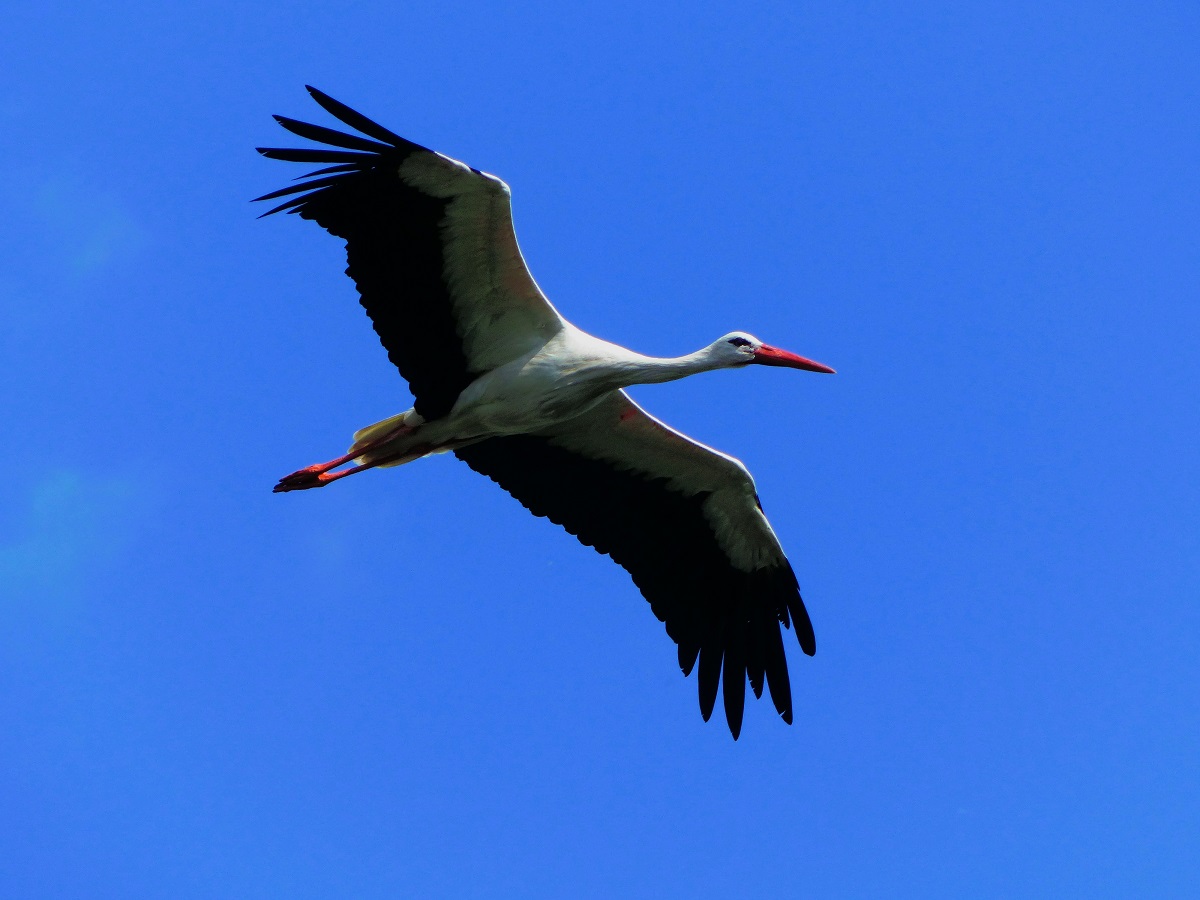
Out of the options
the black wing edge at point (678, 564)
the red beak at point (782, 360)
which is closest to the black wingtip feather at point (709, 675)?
the black wing edge at point (678, 564)

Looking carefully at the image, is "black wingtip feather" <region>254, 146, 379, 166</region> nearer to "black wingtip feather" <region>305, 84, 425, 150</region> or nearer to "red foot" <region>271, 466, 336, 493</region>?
"black wingtip feather" <region>305, 84, 425, 150</region>

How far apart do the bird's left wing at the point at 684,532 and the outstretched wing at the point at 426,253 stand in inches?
36.7

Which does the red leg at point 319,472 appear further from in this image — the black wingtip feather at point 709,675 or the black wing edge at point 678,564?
the black wingtip feather at point 709,675

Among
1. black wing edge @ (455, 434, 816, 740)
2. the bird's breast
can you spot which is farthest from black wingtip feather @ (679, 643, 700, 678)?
the bird's breast

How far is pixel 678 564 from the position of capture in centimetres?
1066

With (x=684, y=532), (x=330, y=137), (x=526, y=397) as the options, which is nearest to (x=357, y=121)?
(x=330, y=137)

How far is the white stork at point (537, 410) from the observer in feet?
29.5

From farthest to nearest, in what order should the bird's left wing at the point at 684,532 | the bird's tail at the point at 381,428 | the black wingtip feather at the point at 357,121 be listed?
the bird's left wing at the point at 684,532
the bird's tail at the point at 381,428
the black wingtip feather at the point at 357,121

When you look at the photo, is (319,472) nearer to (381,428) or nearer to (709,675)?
(381,428)

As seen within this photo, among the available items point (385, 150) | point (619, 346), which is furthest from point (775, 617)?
point (385, 150)

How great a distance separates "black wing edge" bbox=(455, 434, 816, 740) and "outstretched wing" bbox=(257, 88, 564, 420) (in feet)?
3.36

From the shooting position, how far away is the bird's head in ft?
32.0

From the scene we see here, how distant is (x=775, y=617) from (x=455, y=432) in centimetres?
269

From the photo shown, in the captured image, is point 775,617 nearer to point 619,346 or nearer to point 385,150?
point 619,346
